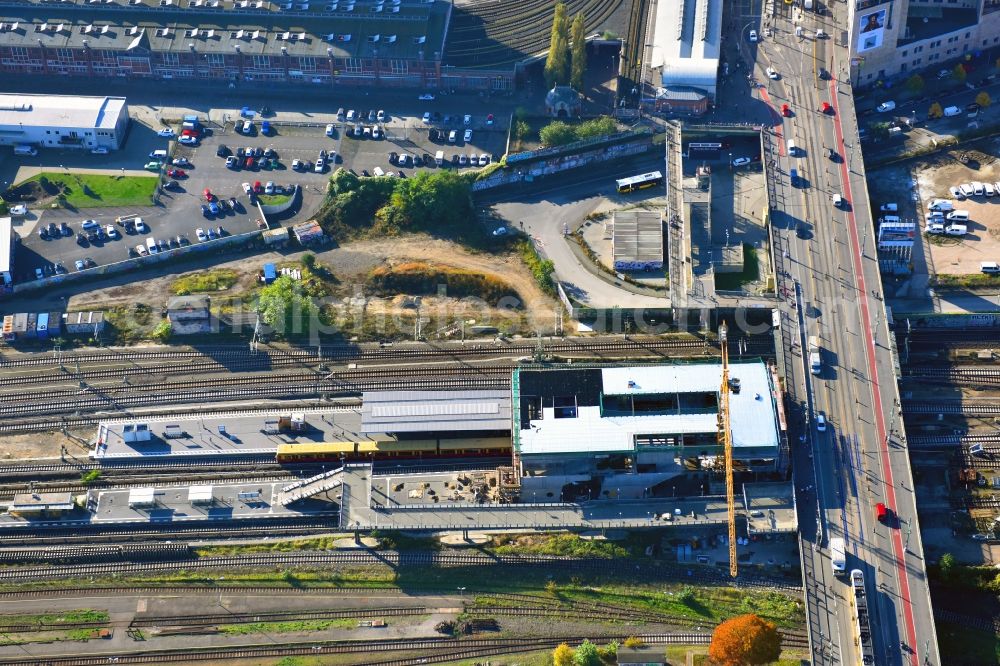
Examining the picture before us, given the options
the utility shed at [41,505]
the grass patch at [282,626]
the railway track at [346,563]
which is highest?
the utility shed at [41,505]

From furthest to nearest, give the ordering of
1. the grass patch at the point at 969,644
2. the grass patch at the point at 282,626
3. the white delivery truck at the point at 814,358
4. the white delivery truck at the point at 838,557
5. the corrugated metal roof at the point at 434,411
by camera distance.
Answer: the white delivery truck at the point at 814,358, the corrugated metal roof at the point at 434,411, the grass patch at the point at 282,626, the white delivery truck at the point at 838,557, the grass patch at the point at 969,644

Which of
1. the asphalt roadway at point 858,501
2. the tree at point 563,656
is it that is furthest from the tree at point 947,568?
the tree at point 563,656

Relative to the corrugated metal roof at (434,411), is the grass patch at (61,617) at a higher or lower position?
lower

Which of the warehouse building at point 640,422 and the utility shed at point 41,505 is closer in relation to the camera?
the warehouse building at point 640,422

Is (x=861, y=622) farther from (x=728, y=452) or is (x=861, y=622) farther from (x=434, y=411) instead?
(x=434, y=411)

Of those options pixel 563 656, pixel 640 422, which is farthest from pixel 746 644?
pixel 640 422

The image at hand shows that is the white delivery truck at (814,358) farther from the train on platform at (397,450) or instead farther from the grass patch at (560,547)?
the train on platform at (397,450)
